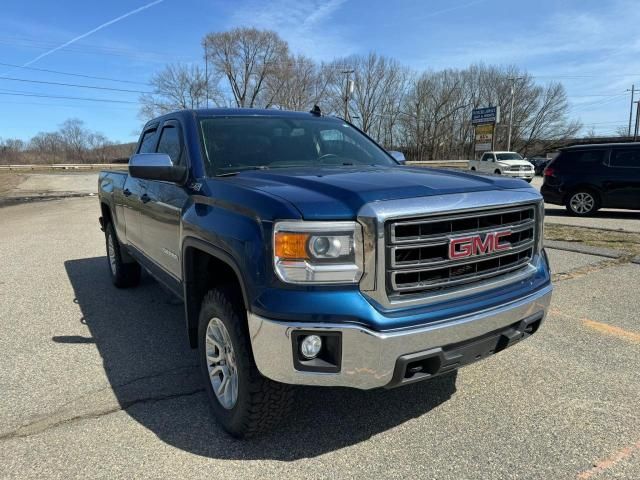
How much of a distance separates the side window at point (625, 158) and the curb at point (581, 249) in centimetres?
448

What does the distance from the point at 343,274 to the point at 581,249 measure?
6.64m

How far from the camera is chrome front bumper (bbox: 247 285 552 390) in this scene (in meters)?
2.18

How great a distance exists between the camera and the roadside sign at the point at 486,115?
45969 millimetres

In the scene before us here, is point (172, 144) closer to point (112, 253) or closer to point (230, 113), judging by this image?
point (230, 113)

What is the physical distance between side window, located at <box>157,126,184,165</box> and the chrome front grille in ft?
6.40

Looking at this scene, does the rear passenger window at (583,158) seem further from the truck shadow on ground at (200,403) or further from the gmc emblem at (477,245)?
the gmc emblem at (477,245)

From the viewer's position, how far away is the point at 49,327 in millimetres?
4617

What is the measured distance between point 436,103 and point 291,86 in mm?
24150

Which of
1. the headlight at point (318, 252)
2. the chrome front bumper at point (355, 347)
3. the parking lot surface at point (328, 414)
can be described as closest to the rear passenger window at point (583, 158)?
the parking lot surface at point (328, 414)

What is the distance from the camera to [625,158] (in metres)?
11.2

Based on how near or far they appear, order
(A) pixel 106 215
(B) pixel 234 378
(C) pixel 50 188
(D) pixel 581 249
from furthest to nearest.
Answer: (C) pixel 50 188 → (D) pixel 581 249 → (A) pixel 106 215 → (B) pixel 234 378

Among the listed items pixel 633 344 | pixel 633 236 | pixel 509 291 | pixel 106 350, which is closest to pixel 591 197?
pixel 633 236

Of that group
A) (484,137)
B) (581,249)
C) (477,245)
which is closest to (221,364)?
(477,245)

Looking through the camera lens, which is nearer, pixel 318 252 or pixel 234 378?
pixel 318 252
